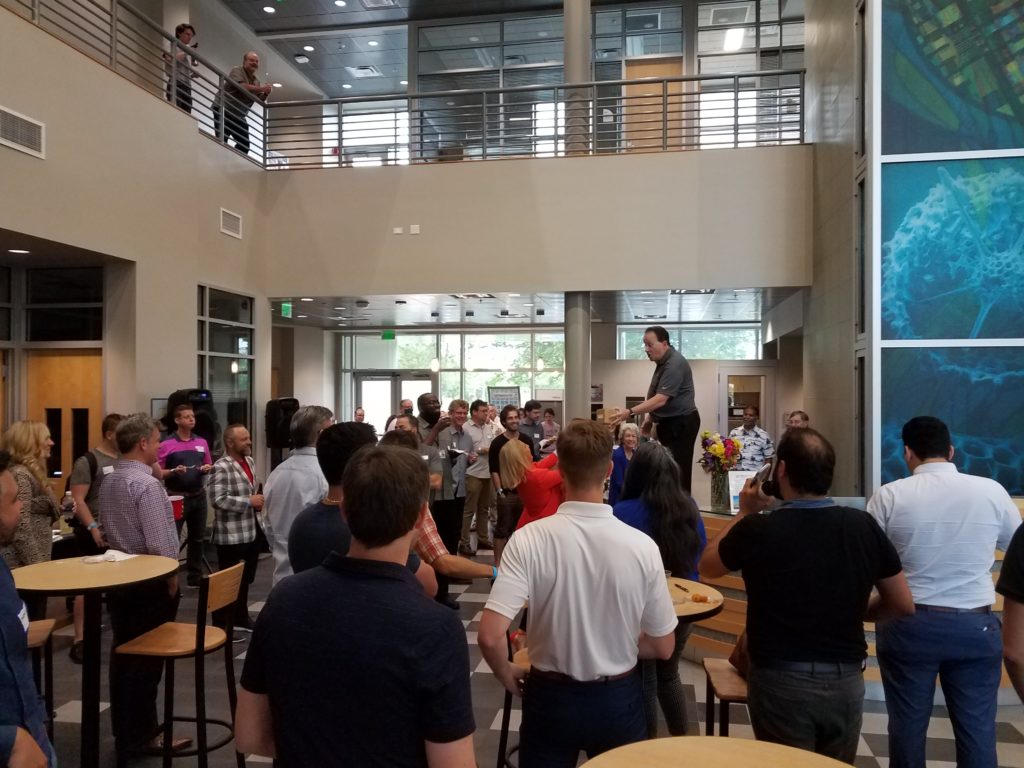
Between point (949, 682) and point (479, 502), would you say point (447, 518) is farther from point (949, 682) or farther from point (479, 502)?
point (949, 682)

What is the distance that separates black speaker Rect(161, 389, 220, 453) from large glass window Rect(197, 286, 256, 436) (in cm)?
63

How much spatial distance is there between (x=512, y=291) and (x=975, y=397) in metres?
5.51

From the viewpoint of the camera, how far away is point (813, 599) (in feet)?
7.20

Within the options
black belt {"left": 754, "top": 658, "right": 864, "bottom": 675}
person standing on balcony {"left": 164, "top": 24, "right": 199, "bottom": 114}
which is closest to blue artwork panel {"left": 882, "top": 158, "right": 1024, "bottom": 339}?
black belt {"left": 754, "top": 658, "right": 864, "bottom": 675}

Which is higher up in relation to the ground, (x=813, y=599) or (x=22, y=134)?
(x=22, y=134)

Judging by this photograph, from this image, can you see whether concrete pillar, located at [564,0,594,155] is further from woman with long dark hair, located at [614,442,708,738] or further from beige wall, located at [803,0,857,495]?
woman with long dark hair, located at [614,442,708,738]

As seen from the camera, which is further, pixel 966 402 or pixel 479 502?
pixel 479 502

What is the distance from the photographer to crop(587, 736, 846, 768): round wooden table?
5.70ft

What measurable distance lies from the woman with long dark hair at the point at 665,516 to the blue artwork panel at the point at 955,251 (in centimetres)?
291

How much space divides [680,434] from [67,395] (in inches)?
246

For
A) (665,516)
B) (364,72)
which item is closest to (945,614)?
(665,516)

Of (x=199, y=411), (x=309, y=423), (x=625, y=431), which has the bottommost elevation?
(x=625, y=431)

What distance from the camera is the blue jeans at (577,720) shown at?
2119 millimetres

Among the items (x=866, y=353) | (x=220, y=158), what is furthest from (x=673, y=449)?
(x=220, y=158)
